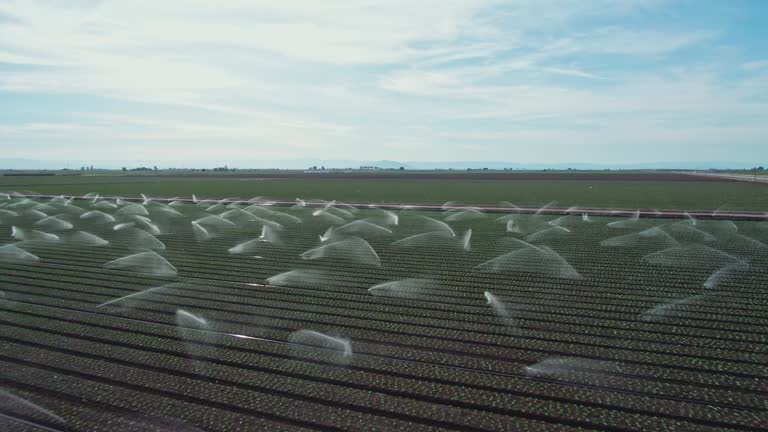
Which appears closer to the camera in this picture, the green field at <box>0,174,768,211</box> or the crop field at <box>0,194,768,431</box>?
the crop field at <box>0,194,768,431</box>

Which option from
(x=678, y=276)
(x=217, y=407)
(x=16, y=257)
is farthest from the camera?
(x=16, y=257)

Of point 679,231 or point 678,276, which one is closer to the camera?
point 678,276

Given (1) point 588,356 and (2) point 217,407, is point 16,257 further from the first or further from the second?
(1) point 588,356

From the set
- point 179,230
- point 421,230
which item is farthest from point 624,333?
point 179,230

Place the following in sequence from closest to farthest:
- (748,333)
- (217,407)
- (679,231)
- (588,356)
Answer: (217,407)
(588,356)
(748,333)
(679,231)

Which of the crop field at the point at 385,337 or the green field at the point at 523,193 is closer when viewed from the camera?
the crop field at the point at 385,337

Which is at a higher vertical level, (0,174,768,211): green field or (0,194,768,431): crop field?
(0,174,768,211): green field

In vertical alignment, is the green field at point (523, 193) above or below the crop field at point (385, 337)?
above
